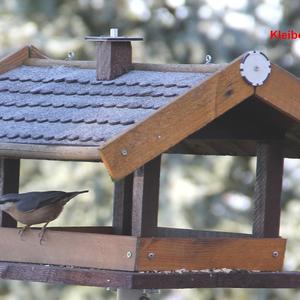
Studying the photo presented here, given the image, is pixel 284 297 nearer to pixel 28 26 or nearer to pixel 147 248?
pixel 28 26

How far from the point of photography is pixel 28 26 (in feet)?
31.2

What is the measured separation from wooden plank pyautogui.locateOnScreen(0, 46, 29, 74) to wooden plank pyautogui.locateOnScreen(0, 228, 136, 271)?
2.55ft

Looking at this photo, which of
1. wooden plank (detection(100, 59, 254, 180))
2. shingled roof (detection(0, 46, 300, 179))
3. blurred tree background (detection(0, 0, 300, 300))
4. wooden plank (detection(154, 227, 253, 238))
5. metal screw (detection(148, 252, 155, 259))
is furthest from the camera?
blurred tree background (detection(0, 0, 300, 300))

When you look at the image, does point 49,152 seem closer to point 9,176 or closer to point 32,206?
point 32,206

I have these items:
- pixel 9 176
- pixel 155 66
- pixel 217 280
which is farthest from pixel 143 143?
pixel 9 176

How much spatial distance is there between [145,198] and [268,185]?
61cm

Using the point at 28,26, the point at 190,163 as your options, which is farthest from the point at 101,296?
the point at 28,26

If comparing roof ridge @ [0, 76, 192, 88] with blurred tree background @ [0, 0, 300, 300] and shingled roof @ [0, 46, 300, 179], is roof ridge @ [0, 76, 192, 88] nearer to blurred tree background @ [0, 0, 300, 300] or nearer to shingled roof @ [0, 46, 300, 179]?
shingled roof @ [0, 46, 300, 179]

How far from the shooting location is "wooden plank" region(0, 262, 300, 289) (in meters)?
4.21

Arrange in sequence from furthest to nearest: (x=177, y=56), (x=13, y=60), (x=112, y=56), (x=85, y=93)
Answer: (x=177, y=56)
(x=13, y=60)
(x=112, y=56)
(x=85, y=93)

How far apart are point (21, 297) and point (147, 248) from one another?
5048 millimetres

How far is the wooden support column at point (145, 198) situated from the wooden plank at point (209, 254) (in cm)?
5

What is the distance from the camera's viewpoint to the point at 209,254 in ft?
14.8

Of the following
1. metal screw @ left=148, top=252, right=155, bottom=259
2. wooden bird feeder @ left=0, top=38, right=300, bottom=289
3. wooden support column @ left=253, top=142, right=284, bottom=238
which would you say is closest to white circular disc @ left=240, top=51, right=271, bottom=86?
wooden bird feeder @ left=0, top=38, right=300, bottom=289
